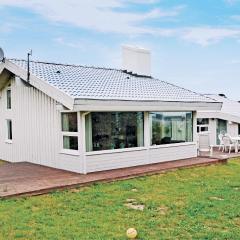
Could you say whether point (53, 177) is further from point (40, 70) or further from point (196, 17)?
point (196, 17)

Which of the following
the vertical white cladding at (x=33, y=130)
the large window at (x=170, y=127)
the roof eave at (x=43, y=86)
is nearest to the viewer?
the roof eave at (x=43, y=86)

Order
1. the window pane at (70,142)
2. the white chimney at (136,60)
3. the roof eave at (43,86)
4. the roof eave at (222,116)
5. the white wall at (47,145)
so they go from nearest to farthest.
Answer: the roof eave at (43,86) < the window pane at (70,142) < the white wall at (47,145) < the white chimney at (136,60) < the roof eave at (222,116)

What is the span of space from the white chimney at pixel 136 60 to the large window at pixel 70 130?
672 cm

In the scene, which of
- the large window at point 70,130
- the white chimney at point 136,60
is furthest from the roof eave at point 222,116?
the large window at point 70,130

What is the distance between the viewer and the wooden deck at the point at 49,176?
9742 millimetres

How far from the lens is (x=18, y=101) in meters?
15.8

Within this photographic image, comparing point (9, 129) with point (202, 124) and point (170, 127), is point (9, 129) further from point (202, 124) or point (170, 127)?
point (202, 124)

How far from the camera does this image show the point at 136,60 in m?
18.6

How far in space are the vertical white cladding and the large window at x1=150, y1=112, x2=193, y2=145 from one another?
3689 mm

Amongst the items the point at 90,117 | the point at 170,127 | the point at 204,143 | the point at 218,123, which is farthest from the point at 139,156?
the point at 218,123

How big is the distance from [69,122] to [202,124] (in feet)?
37.1

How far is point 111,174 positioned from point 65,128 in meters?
2.38

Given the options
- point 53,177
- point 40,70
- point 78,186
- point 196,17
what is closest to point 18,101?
point 40,70

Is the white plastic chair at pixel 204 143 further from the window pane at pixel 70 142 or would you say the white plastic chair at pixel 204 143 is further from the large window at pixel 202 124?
the window pane at pixel 70 142
